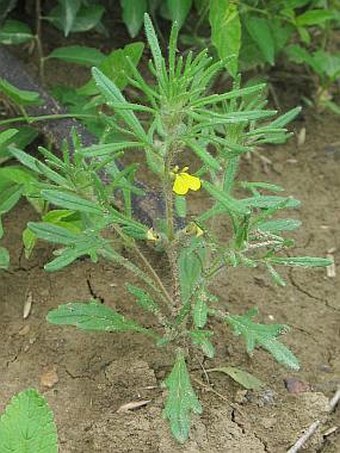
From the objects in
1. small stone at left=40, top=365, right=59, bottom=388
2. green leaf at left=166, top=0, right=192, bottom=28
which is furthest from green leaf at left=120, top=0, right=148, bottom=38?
small stone at left=40, top=365, right=59, bottom=388

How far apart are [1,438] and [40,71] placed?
4.99 feet

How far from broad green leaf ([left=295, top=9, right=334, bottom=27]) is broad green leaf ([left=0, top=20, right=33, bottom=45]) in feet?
2.92

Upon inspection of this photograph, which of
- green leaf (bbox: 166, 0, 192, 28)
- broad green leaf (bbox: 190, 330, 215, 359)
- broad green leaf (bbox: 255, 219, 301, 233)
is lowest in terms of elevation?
broad green leaf (bbox: 190, 330, 215, 359)

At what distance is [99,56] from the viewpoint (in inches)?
116

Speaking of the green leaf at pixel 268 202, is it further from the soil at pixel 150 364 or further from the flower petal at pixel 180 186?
the soil at pixel 150 364

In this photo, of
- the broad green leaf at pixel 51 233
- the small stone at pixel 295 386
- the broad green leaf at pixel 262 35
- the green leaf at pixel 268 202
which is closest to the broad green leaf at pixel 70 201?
the broad green leaf at pixel 51 233

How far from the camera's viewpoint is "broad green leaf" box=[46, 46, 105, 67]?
A: 2.93 meters

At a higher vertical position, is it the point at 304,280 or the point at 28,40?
the point at 28,40

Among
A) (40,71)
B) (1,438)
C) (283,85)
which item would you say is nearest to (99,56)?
(40,71)

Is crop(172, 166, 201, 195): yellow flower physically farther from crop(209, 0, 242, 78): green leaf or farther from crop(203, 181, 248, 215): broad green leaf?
crop(209, 0, 242, 78): green leaf

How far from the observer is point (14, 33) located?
302cm

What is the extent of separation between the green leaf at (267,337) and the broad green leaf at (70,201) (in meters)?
0.44

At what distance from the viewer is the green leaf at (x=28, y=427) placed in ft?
6.40

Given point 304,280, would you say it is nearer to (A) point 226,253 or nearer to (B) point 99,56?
(A) point 226,253
